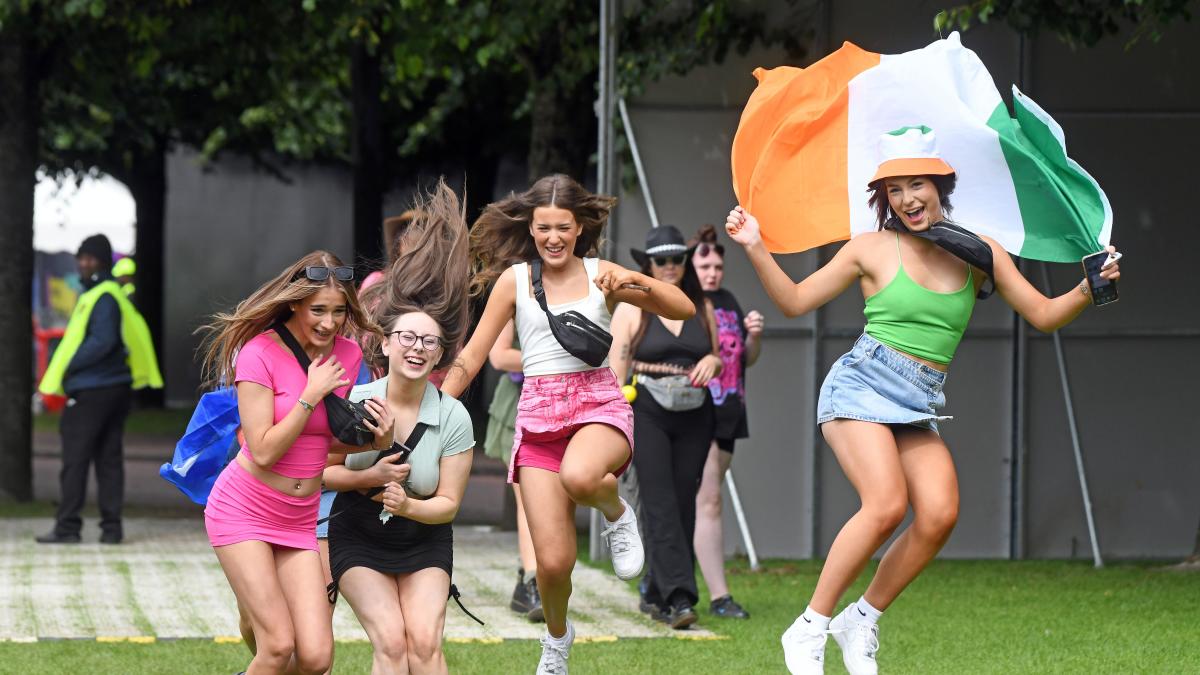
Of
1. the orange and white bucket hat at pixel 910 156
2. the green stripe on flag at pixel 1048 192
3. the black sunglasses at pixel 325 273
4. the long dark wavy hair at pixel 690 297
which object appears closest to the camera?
the black sunglasses at pixel 325 273

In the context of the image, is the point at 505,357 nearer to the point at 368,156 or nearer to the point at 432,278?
the point at 432,278

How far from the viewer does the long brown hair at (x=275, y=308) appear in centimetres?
610

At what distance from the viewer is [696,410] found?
30.5 ft

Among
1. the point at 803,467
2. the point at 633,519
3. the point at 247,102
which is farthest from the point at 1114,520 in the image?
the point at 247,102

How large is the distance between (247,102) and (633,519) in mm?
13691

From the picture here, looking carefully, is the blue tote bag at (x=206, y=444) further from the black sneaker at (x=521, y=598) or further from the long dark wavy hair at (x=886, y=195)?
the black sneaker at (x=521, y=598)

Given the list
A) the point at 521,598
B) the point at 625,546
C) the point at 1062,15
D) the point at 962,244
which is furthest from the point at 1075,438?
the point at 962,244

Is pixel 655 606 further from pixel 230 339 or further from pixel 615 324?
pixel 230 339

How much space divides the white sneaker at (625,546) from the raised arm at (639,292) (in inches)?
33.5

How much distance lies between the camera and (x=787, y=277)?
655cm

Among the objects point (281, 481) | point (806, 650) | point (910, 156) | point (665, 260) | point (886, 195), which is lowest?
point (806, 650)

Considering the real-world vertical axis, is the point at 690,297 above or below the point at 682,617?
above

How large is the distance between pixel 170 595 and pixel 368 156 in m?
12.1

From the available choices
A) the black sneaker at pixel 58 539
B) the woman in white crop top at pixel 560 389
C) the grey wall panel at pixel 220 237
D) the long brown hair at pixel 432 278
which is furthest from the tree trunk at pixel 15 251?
the grey wall panel at pixel 220 237
